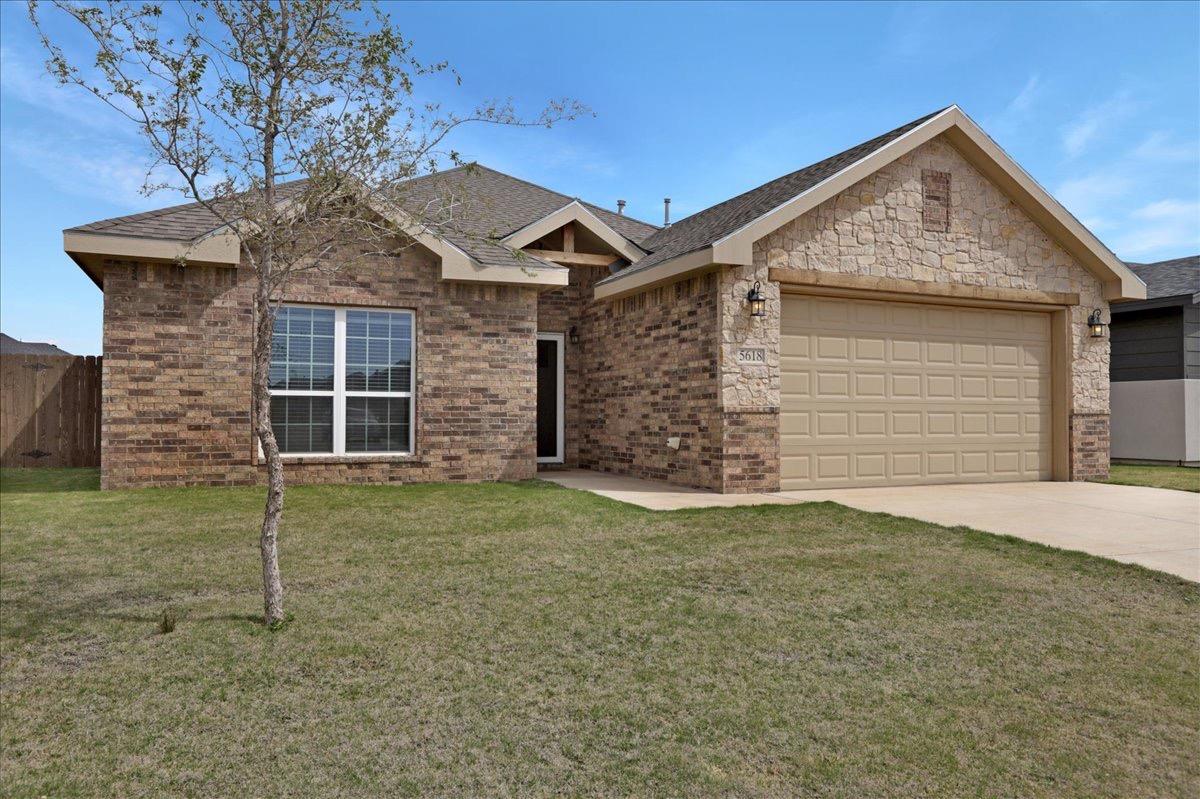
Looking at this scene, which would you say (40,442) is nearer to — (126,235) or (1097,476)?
(126,235)

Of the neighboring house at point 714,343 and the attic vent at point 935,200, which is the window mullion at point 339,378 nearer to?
the neighboring house at point 714,343

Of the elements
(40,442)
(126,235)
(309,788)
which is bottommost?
(309,788)

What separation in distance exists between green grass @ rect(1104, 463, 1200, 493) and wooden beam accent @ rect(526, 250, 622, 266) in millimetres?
8956

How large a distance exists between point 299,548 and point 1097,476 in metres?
12.3

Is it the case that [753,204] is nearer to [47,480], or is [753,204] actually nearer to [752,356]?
[752,356]

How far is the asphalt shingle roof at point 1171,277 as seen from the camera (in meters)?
17.1

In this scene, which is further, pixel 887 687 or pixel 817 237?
pixel 817 237

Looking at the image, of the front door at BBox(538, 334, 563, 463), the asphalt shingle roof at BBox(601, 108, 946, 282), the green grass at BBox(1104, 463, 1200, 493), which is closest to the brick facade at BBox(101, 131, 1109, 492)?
the asphalt shingle roof at BBox(601, 108, 946, 282)

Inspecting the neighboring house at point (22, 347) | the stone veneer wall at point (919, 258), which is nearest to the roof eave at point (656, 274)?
the stone veneer wall at point (919, 258)

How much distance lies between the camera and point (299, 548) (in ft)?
23.0

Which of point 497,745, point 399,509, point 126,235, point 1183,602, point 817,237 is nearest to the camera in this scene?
point 497,745

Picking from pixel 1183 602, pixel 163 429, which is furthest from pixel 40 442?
pixel 1183 602

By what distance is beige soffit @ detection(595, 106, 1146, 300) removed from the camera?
1024 centimetres

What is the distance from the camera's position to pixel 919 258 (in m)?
11.6
